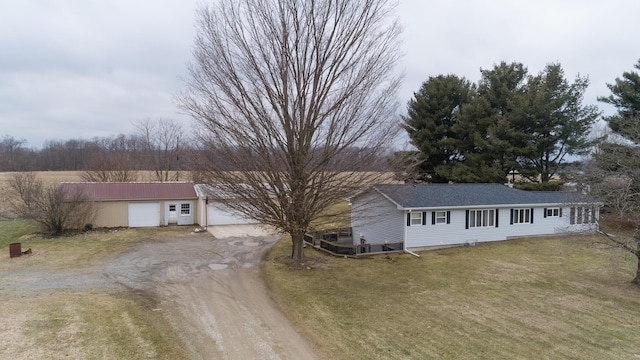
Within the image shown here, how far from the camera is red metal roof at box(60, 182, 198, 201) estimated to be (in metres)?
24.1

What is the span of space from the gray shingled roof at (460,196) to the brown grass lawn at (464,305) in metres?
2.76

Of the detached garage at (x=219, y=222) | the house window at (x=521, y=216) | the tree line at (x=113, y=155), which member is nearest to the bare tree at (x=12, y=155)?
the tree line at (x=113, y=155)

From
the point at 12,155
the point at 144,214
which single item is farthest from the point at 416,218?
the point at 12,155

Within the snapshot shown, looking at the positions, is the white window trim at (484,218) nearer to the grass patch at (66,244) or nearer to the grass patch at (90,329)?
the grass patch at (90,329)

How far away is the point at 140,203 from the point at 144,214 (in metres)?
0.81

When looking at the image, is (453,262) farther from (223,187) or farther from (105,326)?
(105,326)

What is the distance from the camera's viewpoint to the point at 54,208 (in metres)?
21.0

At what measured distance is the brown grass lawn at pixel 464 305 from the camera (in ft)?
25.8

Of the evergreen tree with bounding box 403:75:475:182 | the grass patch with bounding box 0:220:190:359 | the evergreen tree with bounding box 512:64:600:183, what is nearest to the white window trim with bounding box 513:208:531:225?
the evergreen tree with bounding box 512:64:600:183

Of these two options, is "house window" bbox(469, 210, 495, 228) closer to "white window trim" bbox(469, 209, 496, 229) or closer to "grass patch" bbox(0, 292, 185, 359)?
"white window trim" bbox(469, 209, 496, 229)

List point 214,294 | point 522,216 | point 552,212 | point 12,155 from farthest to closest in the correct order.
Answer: point 12,155
point 552,212
point 522,216
point 214,294

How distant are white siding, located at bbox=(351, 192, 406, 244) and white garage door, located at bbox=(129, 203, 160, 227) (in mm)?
14285

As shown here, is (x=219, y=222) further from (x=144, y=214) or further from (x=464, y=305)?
Result: (x=464, y=305)

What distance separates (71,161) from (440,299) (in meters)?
81.9
